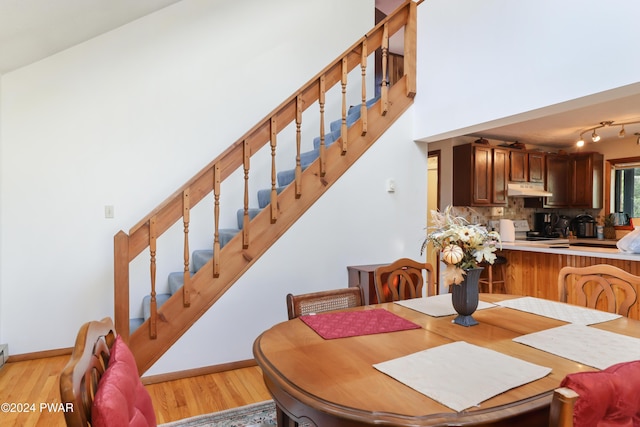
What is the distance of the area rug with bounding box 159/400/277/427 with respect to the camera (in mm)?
2070

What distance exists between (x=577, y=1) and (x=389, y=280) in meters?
2.14

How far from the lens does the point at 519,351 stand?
1312 mm

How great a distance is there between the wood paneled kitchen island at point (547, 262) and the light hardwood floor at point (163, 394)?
132 inches

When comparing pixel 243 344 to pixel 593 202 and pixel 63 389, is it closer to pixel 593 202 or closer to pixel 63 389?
pixel 63 389

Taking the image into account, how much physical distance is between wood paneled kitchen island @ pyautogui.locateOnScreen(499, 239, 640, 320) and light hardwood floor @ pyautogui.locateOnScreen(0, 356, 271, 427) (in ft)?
11.0

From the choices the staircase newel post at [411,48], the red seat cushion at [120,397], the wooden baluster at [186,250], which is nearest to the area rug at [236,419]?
the wooden baluster at [186,250]

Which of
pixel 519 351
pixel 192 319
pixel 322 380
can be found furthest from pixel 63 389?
pixel 192 319

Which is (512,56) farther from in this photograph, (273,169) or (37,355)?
(37,355)

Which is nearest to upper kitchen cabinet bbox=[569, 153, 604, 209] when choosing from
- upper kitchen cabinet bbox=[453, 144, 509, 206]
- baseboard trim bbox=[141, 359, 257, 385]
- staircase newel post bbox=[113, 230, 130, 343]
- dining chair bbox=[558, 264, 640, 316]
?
upper kitchen cabinet bbox=[453, 144, 509, 206]

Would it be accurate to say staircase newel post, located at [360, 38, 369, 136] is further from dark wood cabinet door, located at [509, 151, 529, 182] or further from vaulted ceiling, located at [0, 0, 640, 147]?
dark wood cabinet door, located at [509, 151, 529, 182]

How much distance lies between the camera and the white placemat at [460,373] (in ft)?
3.26

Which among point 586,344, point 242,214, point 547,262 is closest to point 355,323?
point 586,344

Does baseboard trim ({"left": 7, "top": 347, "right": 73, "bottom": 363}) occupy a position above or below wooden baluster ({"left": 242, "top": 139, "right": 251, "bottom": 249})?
below

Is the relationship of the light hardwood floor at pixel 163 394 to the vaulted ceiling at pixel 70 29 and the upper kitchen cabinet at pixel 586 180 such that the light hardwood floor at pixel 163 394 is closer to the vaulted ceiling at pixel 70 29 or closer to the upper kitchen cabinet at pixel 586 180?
the vaulted ceiling at pixel 70 29
